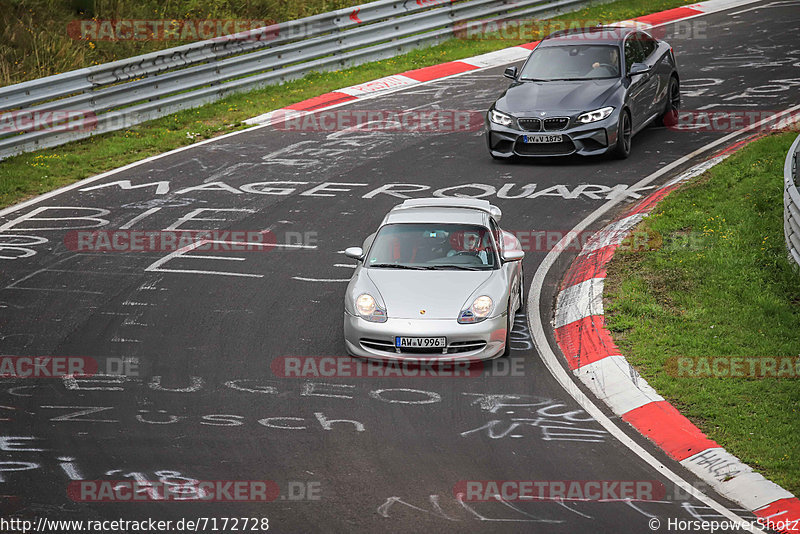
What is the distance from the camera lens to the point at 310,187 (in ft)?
50.6

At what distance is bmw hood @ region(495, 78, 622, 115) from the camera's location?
1566cm

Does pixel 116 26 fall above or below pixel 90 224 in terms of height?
above

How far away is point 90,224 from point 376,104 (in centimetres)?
760

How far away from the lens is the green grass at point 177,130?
1577 centimetres

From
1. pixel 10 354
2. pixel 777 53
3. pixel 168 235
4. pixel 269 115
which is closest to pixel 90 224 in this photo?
pixel 168 235

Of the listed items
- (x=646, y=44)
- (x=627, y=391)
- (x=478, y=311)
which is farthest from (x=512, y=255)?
(x=646, y=44)

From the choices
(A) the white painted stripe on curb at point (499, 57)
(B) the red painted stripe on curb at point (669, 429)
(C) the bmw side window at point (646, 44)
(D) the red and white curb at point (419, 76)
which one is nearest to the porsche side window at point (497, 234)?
(B) the red painted stripe on curb at point (669, 429)

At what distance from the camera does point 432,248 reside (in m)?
10.6

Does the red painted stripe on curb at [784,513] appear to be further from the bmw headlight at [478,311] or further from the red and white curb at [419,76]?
the red and white curb at [419,76]

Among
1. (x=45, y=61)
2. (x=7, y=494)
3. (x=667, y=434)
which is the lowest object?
(x=667, y=434)

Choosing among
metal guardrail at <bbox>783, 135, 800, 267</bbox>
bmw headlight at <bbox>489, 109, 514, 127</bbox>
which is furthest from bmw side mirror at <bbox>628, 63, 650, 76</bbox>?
metal guardrail at <bbox>783, 135, 800, 267</bbox>

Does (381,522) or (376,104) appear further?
(376,104)

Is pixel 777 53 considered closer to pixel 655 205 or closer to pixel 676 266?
pixel 655 205

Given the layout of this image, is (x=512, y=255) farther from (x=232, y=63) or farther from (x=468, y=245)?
(x=232, y=63)
